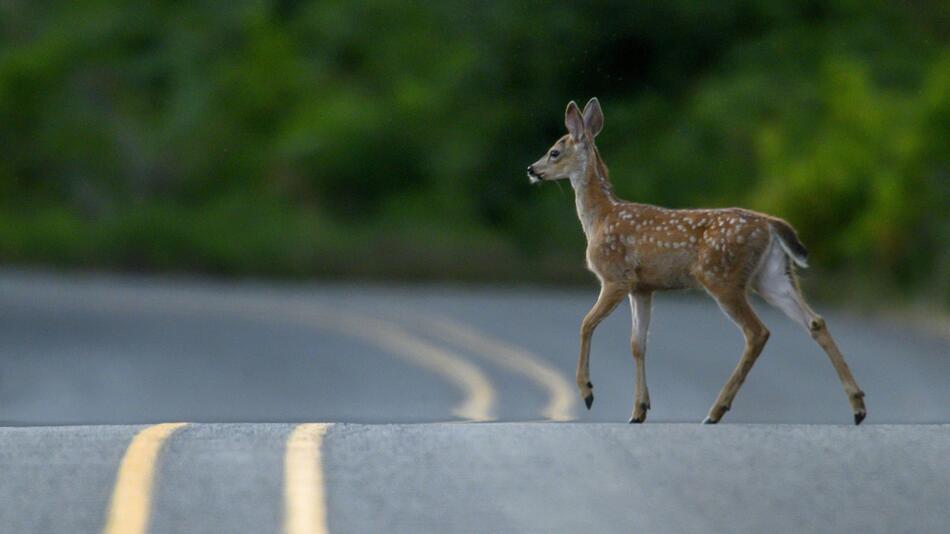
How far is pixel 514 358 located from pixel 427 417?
851 centimetres

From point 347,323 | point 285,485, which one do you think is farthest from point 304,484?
point 347,323

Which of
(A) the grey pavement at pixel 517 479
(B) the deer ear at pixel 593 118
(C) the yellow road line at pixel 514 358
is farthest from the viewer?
(C) the yellow road line at pixel 514 358

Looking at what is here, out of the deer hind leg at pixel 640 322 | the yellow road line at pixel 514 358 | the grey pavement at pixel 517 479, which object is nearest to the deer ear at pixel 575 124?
the deer hind leg at pixel 640 322

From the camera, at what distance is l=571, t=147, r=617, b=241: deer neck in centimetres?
1248

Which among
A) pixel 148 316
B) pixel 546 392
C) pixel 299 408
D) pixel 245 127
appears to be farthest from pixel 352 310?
pixel 245 127

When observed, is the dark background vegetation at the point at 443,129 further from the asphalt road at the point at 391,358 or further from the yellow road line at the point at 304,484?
the yellow road line at the point at 304,484

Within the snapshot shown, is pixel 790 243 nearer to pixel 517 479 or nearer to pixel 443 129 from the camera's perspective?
pixel 517 479

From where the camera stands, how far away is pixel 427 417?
27672mm

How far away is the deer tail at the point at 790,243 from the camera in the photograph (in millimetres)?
11656

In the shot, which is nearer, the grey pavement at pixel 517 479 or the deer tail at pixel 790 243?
the grey pavement at pixel 517 479

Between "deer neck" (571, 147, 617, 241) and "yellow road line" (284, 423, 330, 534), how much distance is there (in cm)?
285

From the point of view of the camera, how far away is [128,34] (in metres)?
70.2

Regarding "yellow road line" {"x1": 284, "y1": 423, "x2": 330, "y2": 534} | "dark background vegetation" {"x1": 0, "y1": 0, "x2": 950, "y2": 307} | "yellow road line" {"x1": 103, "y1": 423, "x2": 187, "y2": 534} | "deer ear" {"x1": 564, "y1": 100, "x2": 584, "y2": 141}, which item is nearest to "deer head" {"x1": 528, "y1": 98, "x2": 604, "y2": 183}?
"deer ear" {"x1": 564, "y1": 100, "x2": 584, "y2": 141}

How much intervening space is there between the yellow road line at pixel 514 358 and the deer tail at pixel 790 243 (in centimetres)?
1366
